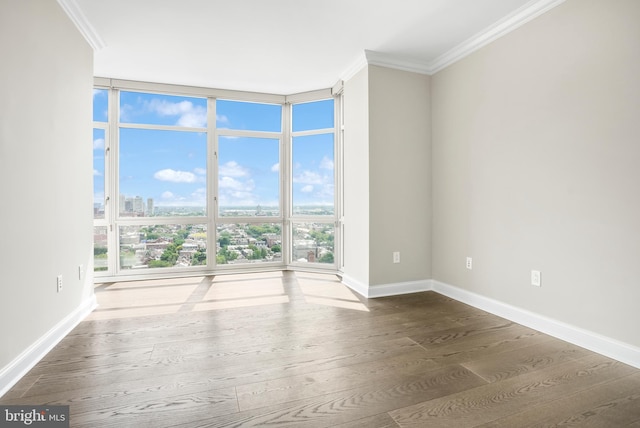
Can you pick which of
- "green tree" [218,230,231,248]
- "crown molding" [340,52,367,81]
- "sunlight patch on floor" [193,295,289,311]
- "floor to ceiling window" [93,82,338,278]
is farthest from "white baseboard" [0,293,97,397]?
"crown molding" [340,52,367,81]

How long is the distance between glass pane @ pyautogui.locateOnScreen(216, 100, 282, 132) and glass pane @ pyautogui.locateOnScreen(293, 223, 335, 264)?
1.52 meters

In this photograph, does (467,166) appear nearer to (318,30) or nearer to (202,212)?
(318,30)

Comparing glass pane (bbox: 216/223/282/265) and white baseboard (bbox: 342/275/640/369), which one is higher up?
glass pane (bbox: 216/223/282/265)

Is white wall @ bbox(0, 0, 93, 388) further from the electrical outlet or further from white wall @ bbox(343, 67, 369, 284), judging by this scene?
the electrical outlet

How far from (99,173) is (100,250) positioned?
0.98 m

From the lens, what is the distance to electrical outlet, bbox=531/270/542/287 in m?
2.42

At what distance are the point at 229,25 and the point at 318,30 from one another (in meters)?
0.79

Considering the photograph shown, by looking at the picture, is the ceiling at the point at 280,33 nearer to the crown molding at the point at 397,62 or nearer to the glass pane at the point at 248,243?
the crown molding at the point at 397,62

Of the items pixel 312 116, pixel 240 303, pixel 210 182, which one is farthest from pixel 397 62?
pixel 240 303

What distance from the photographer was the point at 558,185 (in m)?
2.29

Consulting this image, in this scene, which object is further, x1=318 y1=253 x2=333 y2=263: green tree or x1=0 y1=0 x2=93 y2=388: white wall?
x1=318 y1=253 x2=333 y2=263: green tree

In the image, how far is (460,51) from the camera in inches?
121

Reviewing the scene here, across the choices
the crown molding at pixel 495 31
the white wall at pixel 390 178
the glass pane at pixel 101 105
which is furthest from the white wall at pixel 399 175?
the glass pane at pixel 101 105

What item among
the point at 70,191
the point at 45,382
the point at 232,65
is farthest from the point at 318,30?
the point at 45,382
